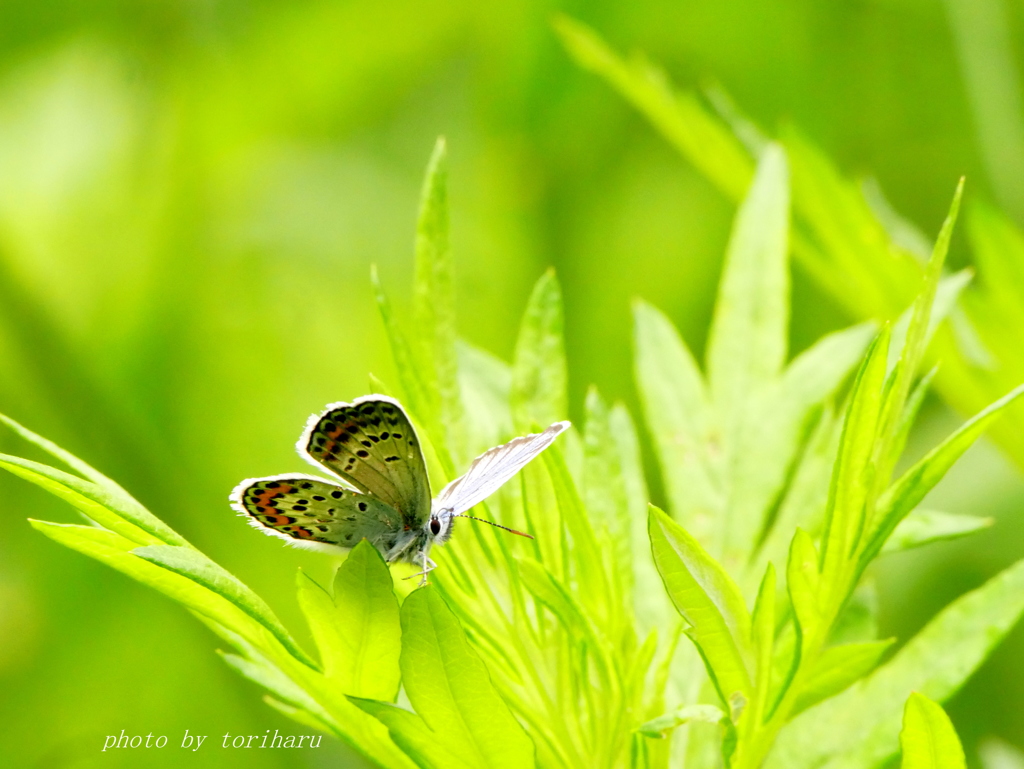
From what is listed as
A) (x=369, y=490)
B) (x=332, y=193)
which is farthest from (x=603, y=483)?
(x=332, y=193)

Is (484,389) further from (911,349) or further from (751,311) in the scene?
(911,349)

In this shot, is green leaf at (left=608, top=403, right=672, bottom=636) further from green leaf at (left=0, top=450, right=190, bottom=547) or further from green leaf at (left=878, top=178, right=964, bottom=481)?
green leaf at (left=0, top=450, right=190, bottom=547)

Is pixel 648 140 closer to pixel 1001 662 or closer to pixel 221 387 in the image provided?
pixel 221 387

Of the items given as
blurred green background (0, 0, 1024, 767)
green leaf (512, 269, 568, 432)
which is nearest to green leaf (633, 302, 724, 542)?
green leaf (512, 269, 568, 432)

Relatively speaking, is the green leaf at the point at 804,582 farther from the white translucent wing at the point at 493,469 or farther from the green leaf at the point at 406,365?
the green leaf at the point at 406,365

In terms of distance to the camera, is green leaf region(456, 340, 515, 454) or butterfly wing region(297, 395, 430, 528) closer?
butterfly wing region(297, 395, 430, 528)

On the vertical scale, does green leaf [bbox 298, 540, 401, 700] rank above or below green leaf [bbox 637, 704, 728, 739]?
above
